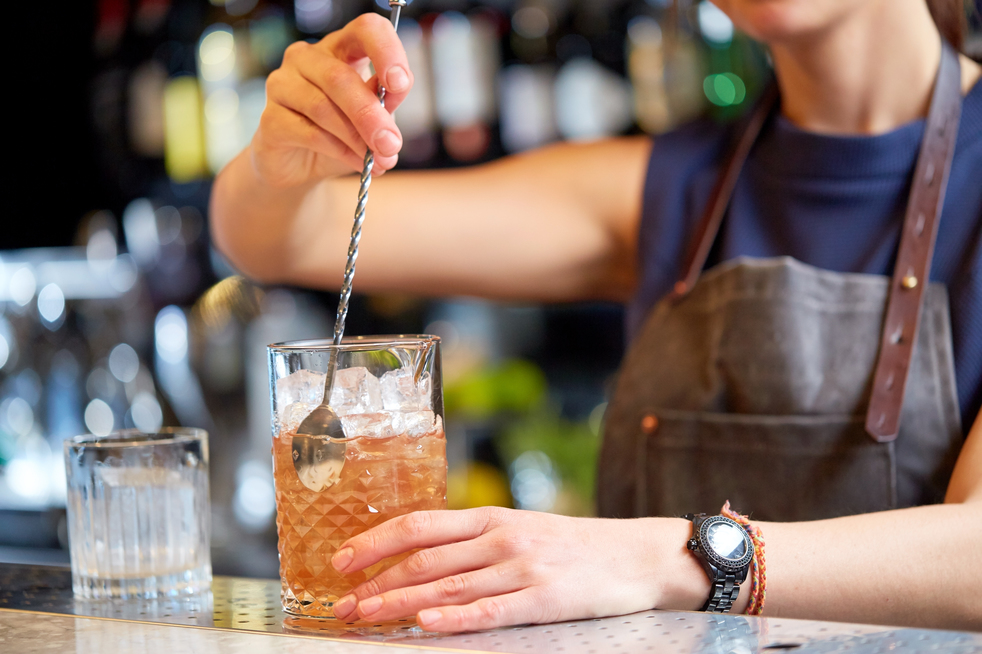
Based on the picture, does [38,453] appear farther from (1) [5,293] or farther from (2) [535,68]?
(2) [535,68]

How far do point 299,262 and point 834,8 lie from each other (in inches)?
34.1

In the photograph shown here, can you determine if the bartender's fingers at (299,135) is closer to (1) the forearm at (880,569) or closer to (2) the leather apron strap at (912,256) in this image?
(1) the forearm at (880,569)

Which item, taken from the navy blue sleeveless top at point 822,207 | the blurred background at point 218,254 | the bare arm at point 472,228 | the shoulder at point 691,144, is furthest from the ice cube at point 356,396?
A: the blurred background at point 218,254

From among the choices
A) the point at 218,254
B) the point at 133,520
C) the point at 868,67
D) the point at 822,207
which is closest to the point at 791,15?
the point at 868,67

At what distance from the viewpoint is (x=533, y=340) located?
9.72 ft

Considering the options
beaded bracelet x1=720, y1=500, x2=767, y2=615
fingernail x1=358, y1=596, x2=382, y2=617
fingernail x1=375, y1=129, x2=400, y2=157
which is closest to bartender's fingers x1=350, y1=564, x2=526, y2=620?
fingernail x1=358, y1=596, x2=382, y2=617

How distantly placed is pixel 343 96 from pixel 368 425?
31cm

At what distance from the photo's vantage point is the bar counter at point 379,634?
0.67 metres

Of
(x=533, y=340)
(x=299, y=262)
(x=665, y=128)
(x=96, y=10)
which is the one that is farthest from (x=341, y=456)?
(x=96, y=10)

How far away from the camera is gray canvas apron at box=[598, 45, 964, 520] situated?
1.28 meters

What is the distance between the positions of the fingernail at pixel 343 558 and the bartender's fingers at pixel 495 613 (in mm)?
71

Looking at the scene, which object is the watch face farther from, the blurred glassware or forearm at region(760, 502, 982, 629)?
the blurred glassware

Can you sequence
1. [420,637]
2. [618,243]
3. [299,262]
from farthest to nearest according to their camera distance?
[618,243]
[299,262]
[420,637]

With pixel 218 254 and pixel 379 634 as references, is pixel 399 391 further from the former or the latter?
pixel 218 254
